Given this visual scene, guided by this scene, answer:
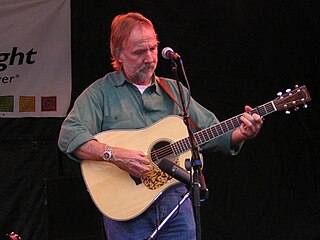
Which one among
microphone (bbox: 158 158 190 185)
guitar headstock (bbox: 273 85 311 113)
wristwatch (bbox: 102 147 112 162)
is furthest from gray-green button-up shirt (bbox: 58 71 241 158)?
microphone (bbox: 158 158 190 185)

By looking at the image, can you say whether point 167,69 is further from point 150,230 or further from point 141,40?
point 150,230

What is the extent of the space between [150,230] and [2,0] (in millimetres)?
2657

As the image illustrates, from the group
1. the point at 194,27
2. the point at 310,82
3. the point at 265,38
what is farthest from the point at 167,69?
the point at 310,82

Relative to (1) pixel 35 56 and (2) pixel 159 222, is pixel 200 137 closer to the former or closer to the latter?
(2) pixel 159 222

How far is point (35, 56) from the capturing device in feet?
16.9

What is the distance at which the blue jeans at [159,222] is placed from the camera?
3453 millimetres

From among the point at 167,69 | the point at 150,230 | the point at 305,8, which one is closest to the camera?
the point at 150,230

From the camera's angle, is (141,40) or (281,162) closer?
(141,40)

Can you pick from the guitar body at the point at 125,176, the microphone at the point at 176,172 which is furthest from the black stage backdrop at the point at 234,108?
the microphone at the point at 176,172

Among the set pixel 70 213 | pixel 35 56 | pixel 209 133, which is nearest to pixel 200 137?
pixel 209 133

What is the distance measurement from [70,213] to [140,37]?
1615 millimetres

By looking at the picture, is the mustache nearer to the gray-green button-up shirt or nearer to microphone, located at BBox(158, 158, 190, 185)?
the gray-green button-up shirt

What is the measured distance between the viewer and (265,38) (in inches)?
196

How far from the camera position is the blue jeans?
345 centimetres
